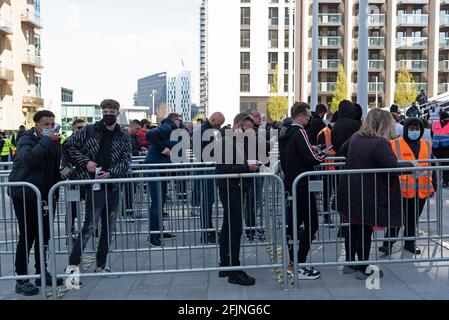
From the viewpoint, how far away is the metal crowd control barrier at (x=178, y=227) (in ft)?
19.0

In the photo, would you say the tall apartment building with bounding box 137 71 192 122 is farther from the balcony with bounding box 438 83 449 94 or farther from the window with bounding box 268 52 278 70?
the balcony with bounding box 438 83 449 94

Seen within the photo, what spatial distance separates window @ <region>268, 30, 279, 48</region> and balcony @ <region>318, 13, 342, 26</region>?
7.56 m

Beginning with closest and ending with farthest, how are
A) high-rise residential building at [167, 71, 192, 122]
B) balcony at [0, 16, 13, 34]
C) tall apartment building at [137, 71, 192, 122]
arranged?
balcony at [0, 16, 13, 34] < tall apartment building at [137, 71, 192, 122] < high-rise residential building at [167, 71, 192, 122]

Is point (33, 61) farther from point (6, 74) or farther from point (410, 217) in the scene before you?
point (410, 217)

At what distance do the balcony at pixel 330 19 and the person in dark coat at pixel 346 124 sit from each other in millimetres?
55759

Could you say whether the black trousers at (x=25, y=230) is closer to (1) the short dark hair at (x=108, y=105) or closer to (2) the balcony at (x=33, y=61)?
(1) the short dark hair at (x=108, y=105)

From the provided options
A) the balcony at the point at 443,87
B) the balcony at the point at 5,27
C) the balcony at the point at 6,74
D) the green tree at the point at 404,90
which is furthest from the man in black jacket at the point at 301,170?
the balcony at the point at 443,87

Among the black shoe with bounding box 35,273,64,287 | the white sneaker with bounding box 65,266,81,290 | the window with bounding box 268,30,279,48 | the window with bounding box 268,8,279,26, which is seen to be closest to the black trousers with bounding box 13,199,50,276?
the black shoe with bounding box 35,273,64,287

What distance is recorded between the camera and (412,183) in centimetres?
643

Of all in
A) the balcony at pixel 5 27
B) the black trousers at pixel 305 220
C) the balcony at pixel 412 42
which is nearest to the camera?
the black trousers at pixel 305 220

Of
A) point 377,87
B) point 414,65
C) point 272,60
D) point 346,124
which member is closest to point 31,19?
point 272,60

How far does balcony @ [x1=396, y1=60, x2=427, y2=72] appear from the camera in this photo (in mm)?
58406

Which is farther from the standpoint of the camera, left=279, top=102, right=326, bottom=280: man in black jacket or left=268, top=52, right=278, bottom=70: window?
left=268, top=52, right=278, bottom=70: window
